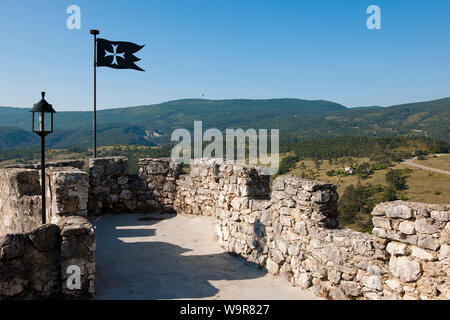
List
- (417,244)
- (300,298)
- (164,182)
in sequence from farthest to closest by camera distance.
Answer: (164,182) < (300,298) < (417,244)

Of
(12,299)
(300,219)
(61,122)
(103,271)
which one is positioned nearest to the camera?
(12,299)

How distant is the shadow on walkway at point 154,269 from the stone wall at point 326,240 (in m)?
0.59

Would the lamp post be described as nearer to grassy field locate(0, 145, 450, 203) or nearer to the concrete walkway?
the concrete walkway

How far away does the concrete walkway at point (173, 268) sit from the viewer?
5.08m

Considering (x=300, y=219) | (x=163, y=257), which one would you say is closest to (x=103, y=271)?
(x=163, y=257)

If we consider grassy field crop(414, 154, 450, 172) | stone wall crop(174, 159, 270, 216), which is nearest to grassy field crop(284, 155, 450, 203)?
grassy field crop(414, 154, 450, 172)

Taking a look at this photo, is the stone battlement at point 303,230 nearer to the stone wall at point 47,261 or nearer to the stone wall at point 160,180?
the stone wall at point 47,261

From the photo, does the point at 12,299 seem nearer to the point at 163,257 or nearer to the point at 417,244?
the point at 163,257

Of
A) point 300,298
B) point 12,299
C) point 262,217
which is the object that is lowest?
point 300,298

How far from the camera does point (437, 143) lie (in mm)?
33031

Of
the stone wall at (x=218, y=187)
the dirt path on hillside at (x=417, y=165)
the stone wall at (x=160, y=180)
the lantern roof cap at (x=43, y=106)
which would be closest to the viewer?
the lantern roof cap at (x=43, y=106)

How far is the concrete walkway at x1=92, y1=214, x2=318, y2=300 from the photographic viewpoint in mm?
5078

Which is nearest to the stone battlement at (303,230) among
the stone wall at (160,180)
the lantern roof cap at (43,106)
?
the lantern roof cap at (43,106)
